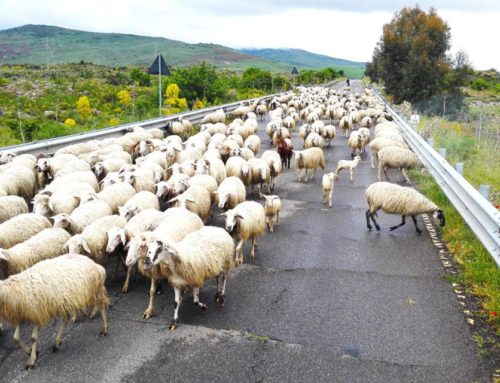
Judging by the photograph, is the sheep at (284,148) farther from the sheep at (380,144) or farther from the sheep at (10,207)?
the sheep at (10,207)

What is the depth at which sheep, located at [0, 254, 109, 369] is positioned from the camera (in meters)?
5.03

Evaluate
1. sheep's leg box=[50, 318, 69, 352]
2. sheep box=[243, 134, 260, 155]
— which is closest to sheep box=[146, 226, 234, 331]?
sheep's leg box=[50, 318, 69, 352]

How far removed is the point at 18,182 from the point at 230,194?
4.73 m

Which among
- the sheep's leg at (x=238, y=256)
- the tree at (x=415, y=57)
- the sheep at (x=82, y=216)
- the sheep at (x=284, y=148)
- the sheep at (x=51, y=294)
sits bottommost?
the sheep's leg at (x=238, y=256)

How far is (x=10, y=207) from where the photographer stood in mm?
8258

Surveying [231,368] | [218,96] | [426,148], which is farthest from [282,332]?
[218,96]

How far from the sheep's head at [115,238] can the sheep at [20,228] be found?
1533mm

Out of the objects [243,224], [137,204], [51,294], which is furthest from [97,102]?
[51,294]

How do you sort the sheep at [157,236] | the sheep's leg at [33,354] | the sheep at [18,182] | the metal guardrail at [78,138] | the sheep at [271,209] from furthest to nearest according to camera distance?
the metal guardrail at [78,138], the sheep at [18,182], the sheep at [271,209], the sheep at [157,236], the sheep's leg at [33,354]

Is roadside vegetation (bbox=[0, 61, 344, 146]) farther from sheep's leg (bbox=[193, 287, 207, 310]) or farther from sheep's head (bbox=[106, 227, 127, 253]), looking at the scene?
sheep's leg (bbox=[193, 287, 207, 310])

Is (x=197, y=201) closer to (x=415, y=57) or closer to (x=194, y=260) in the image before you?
(x=194, y=260)

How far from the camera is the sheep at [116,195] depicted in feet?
28.9

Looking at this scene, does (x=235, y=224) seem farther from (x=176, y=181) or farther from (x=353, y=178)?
(x=353, y=178)

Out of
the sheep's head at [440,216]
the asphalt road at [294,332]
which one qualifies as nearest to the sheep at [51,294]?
the asphalt road at [294,332]
